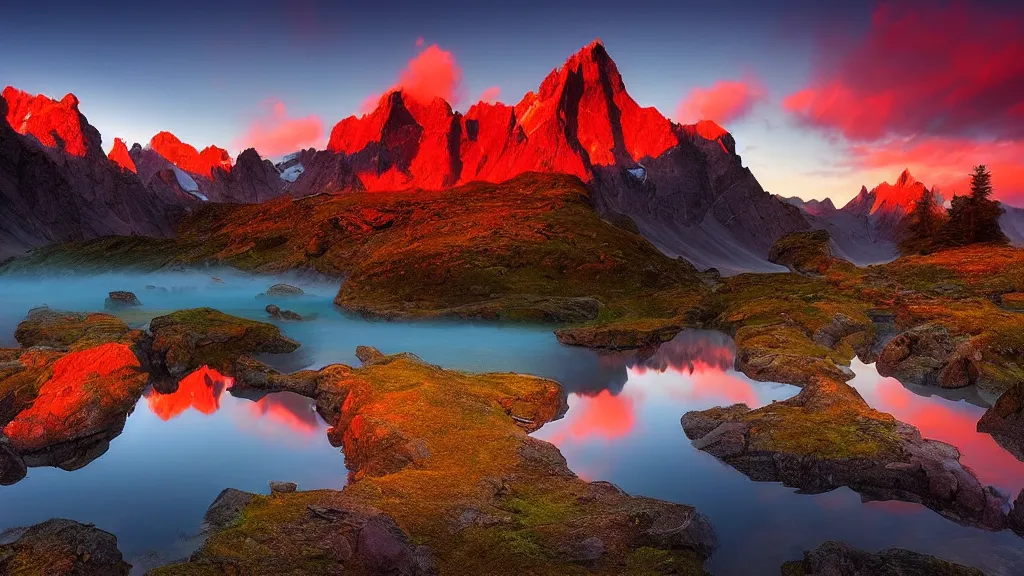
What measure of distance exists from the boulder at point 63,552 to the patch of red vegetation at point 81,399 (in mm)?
12250

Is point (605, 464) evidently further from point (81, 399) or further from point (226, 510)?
point (81, 399)

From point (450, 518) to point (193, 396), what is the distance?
27.1m

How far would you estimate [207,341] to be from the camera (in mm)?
44500

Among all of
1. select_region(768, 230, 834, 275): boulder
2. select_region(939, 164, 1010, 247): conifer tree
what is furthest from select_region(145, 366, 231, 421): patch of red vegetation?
select_region(939, 164, 1010, 247): conifer tree

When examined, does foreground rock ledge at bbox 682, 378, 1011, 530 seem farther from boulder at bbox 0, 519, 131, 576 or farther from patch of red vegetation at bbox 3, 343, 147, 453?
patch of red vegetation at bbox 3, 343, 147, 453

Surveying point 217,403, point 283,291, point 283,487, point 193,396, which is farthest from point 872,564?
point 283,291

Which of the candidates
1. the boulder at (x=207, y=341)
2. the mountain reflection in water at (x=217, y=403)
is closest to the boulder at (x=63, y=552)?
the mountain reflection in water at (x=217, y=403)

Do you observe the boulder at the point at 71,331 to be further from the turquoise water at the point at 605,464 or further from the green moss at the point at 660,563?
the green moss at the point at 660,563

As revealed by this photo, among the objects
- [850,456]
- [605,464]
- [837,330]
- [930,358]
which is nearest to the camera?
[850,456]

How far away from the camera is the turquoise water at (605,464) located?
18.7 metres

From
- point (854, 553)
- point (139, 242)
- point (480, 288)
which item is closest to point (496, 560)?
point (854, 553)

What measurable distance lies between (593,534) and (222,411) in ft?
84.4

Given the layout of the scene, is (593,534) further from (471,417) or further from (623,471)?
(471,417)

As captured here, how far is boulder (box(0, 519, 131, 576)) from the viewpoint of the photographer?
14453 millimetres
